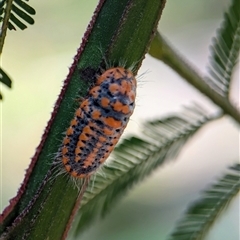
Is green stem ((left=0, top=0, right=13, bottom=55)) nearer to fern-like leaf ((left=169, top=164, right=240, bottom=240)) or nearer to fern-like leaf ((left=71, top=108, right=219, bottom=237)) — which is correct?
fern-like leaf ((left=71, top=108, right=219, bottom=237))

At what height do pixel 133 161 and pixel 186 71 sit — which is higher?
pixel 186 71

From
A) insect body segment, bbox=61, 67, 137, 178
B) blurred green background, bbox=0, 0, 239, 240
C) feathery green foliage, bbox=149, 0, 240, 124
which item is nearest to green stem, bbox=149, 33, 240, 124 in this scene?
feathery green foliage, bbox=149, 0, 240, 124

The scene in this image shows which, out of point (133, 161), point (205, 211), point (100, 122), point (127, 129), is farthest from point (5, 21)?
point (127, 129)

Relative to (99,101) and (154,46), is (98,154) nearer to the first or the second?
(99,101)

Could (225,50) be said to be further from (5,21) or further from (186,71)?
(5,21)

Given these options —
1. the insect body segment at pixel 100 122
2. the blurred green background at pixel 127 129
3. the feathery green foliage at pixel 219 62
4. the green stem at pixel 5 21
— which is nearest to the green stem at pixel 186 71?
the feathery green foliage at pixel 219 62

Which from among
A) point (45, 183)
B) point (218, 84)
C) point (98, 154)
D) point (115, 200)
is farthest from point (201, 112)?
point (45, 183)

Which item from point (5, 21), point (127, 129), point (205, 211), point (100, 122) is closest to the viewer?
point (5, 21)
